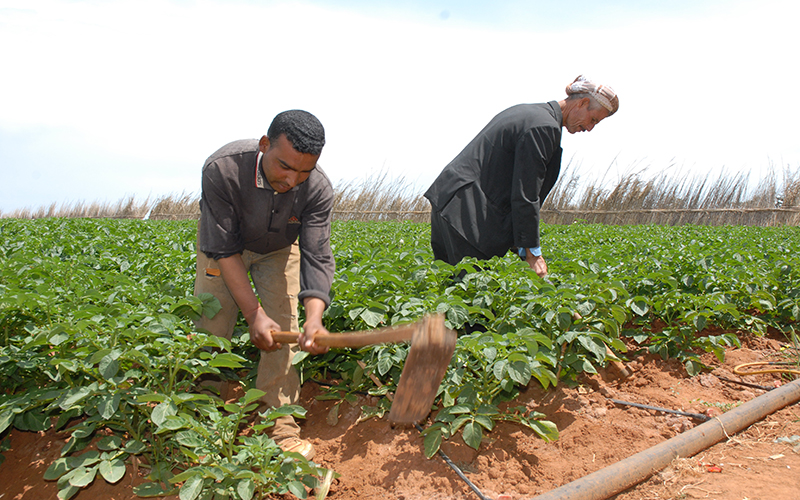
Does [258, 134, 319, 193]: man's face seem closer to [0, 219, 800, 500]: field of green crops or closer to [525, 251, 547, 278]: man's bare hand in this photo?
[0, 219, 800, 500]: field of green crops

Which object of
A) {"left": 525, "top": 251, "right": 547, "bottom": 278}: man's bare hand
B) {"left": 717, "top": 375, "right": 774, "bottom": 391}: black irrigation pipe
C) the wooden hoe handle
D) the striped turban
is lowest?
{"left": 717, "top": 375, "right": 774, "bottom": 391}: black irrigation pipe

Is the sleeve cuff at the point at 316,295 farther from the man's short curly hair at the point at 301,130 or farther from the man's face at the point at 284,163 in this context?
the man's short curly hair at the point at 301,130

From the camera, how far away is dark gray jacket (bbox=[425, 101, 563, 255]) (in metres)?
3.21

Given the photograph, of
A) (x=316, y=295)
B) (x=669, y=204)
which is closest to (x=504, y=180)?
(x=316, y=295)

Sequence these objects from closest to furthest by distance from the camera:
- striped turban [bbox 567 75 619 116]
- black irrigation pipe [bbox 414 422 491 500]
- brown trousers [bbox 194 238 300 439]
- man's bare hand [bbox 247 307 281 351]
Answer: black irrigation pipe [bbox 414 422 491 500], man's bare hand [bbox 247 307 281 351], brown trousers [bbox 194 238 300 439], striped turban [bbox 567 75 619 116]

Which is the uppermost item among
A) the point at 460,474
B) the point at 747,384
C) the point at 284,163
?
the point at 284,163

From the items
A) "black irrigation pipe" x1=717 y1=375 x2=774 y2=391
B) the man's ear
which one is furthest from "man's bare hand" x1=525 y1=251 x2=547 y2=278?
the man's ear

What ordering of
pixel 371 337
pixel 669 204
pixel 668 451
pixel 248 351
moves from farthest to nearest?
1. pixel 669 204
2. pixel 248 351
3. pixel 668 451
4. pixel 371 337

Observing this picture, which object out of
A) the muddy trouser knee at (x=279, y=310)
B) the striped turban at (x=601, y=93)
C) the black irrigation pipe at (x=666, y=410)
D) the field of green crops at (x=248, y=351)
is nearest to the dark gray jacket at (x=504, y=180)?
the striped turban at (x=601, y=93)

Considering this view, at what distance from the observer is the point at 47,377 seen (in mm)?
2438

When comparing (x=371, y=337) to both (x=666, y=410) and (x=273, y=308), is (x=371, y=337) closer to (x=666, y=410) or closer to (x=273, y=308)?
(x=273, y=308)

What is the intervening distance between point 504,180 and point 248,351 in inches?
77.7

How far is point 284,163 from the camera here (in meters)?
2.24

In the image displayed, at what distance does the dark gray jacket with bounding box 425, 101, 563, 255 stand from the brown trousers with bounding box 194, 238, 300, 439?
1.17 m
